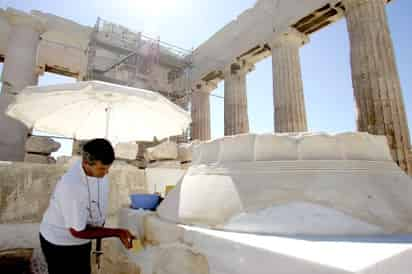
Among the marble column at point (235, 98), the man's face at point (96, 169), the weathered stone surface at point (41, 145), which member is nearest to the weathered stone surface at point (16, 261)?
the man's face at point (96, 169)

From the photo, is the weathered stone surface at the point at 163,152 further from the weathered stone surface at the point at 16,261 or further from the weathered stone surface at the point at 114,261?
the weathered stone surface at the point at 16,261

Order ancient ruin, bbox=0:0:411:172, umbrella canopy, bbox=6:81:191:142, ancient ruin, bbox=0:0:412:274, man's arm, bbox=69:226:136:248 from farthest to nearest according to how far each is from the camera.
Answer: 1. ancient ruin, bbox=0:0:411:172
2. umbrella canopy, bbox=6:81:191:142
3. man's arm, bbox=69:226:136:248
4. ancient ruin, bbox=0:0:412:274

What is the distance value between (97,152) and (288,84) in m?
8.10

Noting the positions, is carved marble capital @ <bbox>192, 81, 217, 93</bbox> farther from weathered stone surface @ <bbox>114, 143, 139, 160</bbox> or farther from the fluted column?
weathered stone surface @ <bbox>114, 143, 139, 160</bbox>

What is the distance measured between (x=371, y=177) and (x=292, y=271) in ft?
2.98

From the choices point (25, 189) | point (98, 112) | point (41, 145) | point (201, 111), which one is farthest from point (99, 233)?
point (201, 111)

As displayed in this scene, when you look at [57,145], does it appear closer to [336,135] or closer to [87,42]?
[336,135]

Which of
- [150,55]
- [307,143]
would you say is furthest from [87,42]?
[307,143]

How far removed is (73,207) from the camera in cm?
157

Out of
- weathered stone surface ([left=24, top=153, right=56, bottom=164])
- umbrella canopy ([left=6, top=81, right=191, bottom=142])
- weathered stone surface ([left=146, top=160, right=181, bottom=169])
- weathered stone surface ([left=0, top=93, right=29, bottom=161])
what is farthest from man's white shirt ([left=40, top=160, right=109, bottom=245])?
weathered stone surface ([left=0, top=93, right=29, bottom=161])

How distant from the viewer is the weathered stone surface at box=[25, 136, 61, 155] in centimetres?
590

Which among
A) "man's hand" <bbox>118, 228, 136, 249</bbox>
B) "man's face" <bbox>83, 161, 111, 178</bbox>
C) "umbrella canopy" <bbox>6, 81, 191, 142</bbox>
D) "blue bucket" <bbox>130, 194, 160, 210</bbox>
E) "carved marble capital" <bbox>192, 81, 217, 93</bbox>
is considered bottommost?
"man's hand" <bbox>118, 228, 136, 249</bbox>

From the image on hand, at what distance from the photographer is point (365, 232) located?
1232 millimetres

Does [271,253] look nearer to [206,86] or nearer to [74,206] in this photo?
[74,206]
